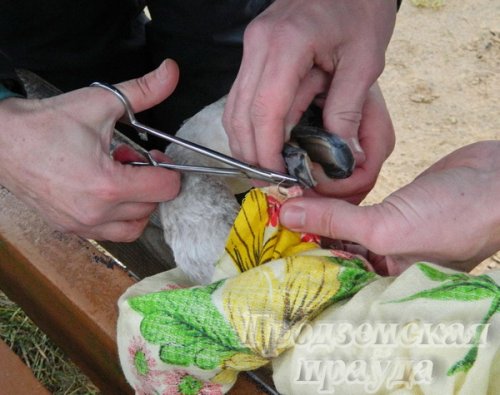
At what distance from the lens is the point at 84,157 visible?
0.79 meters

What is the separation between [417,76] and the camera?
2395mm

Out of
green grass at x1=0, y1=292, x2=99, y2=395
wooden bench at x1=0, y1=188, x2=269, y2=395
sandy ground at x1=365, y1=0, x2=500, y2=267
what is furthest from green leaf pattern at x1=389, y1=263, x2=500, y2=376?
sandy ground at x1=365, y1=0, x2=500, y2=267

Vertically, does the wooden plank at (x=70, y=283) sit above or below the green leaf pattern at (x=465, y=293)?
below

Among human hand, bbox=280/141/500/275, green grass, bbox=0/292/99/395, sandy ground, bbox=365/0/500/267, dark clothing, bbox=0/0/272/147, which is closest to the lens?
human hand, bbox=280/141/500/275

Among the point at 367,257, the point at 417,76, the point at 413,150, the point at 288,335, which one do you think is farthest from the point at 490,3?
the point at 288,335

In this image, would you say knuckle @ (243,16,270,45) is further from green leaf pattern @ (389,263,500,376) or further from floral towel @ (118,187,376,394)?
green leaf pattern @ (389,263,500,376)

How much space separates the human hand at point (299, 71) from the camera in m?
0.74

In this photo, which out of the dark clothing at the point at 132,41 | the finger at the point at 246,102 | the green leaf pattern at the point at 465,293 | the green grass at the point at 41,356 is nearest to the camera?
the green leaf pattern at the point at 465,293

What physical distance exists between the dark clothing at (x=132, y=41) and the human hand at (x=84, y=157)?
341 millimetres

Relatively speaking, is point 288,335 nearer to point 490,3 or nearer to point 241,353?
point 241,353

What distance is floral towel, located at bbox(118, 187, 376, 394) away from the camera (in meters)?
0.59

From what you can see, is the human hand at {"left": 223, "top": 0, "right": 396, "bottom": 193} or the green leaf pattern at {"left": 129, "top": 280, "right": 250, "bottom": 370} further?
the human hand at {"left": 223, "top": 0, "right": 396, "bottom": 193}

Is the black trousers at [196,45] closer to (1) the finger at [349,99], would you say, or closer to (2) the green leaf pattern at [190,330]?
(1) the finger at [349,99]

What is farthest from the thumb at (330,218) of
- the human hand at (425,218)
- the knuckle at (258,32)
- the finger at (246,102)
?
the knuckle at (258,32)
